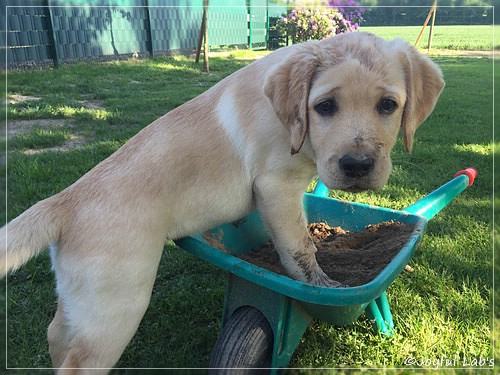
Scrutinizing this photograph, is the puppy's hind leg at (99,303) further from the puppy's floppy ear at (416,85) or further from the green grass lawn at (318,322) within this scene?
the puppy's floppy ear at (416,85)

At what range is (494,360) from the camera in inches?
92.8

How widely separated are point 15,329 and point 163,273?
95cm

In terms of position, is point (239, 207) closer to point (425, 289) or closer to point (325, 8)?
point (425, 289)

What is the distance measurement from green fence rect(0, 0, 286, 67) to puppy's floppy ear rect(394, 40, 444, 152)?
631 centimetres

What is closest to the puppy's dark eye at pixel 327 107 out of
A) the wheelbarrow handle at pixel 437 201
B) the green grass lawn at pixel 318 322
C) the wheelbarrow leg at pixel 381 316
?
the wheelbarrow handle at pixel 437 201

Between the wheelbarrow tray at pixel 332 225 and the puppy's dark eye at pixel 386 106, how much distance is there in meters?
0.64

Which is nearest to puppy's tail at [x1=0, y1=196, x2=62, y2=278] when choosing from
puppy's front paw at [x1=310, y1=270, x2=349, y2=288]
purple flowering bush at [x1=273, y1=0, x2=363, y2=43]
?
puppy's front paw at [x1=310, y1=270, x2=349, y2=288]

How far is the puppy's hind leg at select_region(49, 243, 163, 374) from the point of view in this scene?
5.97ft

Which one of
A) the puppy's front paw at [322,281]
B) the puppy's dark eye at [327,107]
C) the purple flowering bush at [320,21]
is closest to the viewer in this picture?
the puppy's dark eye at [327,107]

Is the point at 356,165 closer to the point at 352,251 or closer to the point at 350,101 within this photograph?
the point at 350,101

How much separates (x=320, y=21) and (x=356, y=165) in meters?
5.08

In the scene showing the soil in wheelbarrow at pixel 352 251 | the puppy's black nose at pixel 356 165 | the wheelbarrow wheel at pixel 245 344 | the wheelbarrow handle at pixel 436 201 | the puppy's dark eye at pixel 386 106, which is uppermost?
the puppy's dark eye at pixel 386 106

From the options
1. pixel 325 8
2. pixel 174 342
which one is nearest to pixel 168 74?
pixel 325 8

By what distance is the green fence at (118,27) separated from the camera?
28.0 feet
